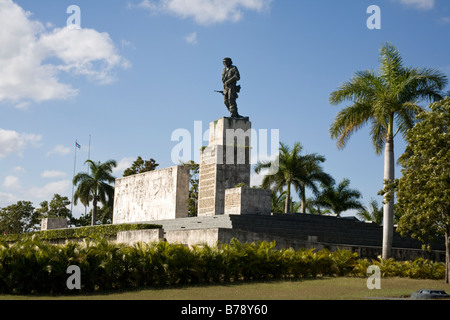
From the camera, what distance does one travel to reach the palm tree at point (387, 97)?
18281 millimetres

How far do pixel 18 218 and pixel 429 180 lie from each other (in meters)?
45.0

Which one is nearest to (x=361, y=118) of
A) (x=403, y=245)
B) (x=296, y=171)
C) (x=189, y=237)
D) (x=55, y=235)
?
(x=403, y=245)

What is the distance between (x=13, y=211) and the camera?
2004 inches

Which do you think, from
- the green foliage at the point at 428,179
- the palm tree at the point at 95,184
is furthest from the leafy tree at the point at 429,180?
the palm tree at the point at 95,184

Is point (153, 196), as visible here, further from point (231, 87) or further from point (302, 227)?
point (302, 227)

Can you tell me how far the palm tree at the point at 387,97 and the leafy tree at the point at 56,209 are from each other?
1394 inches

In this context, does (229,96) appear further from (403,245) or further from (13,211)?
(13,211)

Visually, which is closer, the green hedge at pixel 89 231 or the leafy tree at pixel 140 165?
the green hedge at pixel 89 231

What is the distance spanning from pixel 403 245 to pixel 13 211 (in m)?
39.9

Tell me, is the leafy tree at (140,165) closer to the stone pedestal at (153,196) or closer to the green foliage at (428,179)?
the stone pedestal at (153,196)

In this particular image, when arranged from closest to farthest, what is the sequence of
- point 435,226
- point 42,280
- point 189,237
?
1. point 42,280
2. point 435,226
3. point 189,237

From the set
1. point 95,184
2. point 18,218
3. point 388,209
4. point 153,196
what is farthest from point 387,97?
point 18,218

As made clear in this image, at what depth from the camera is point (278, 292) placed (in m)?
11.0
